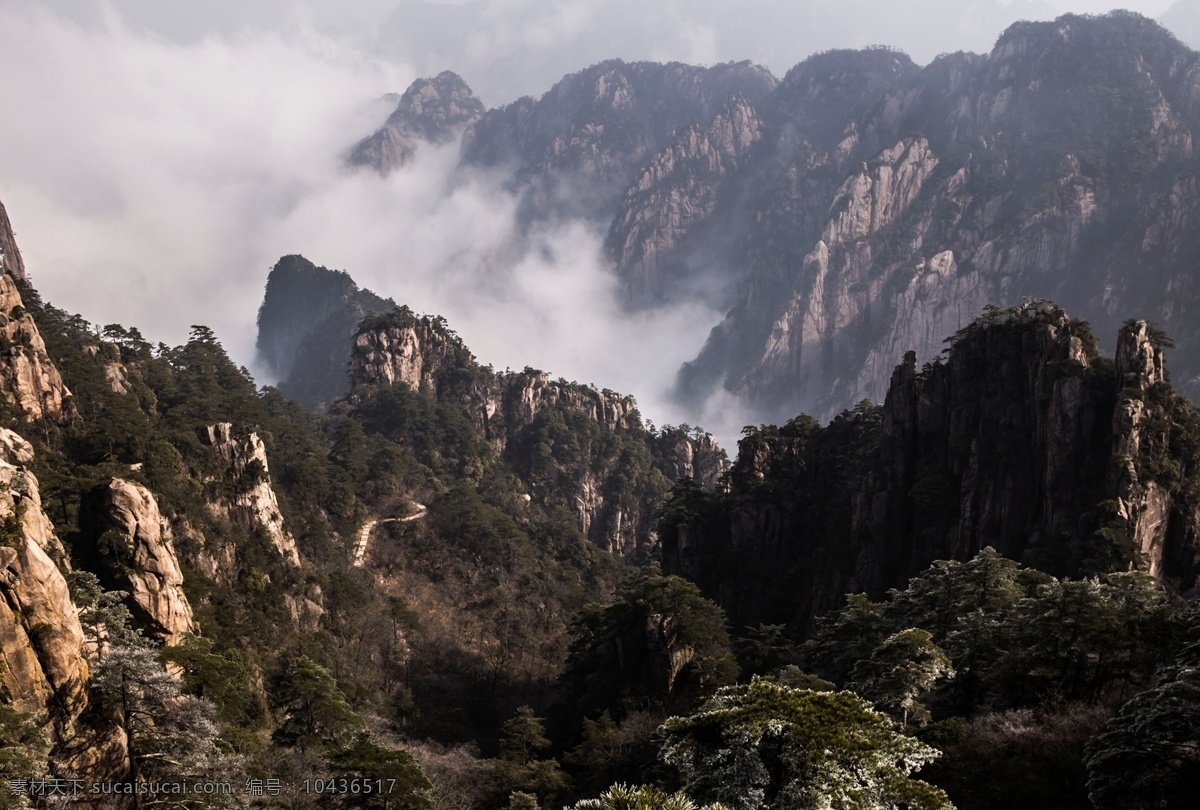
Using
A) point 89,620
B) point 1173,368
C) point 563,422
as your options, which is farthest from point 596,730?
point 1173,368

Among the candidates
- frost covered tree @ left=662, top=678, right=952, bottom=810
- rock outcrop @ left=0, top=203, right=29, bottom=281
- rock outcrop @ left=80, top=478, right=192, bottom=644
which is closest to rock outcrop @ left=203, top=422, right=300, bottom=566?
rock outcrop @ left=80, top=478, right=192, bottom=644

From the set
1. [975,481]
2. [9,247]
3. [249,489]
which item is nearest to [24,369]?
[249,489]

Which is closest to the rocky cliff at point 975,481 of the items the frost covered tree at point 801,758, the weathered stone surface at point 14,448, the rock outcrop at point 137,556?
the frost covered tree at point 801,758

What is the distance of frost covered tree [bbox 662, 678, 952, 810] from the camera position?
23.0 meters

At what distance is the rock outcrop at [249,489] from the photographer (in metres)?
82.2

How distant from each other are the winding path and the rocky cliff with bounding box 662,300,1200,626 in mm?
30497

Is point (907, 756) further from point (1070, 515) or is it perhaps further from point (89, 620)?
point (1070, 515)

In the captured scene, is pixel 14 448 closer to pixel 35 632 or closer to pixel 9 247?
pixel 35 632

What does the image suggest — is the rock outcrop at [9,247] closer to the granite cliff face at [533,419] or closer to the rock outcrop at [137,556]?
the granite cliff face at [533,419]

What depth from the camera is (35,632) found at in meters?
35.1

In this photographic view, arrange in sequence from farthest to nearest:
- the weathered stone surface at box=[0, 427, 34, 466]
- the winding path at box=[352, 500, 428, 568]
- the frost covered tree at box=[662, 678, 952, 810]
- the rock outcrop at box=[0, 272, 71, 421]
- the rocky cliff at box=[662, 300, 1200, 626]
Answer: the winding path at box=[352, 500, 428, 568]
the rock outcrop at box=[0, 272, 71, 421]
the rocky cliff at box=[662, 300, 1200, 626]
the weathered stone surface at box=[0, 427, 34, 466]
the frost covered tree at box=[662, 678, 952, 810]

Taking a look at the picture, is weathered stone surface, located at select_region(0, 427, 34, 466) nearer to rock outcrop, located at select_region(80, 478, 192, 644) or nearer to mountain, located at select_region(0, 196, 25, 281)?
rock outcrop, located at select_region(80, 478, 192, 644)

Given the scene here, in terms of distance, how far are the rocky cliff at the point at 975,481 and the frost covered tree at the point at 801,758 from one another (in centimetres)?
4586

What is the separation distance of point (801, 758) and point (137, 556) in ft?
148
